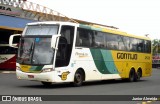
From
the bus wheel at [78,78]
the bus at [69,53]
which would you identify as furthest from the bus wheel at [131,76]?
the bus wheel at [78,78]

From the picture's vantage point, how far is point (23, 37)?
19.0 m

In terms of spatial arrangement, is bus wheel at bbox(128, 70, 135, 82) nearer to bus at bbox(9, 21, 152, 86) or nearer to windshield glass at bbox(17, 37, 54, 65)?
bus at bbox(9, 21, 152, 86)

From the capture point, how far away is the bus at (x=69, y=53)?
59.3 ft

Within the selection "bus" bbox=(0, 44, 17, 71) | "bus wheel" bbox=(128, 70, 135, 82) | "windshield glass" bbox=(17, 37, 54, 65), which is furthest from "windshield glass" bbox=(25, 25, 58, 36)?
"bus" bbox=(0, 44, 17, 71)

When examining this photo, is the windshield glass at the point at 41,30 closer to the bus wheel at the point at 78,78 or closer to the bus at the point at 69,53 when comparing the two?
the bus at the point at 69,53

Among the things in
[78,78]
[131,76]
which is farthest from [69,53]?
[131,76]

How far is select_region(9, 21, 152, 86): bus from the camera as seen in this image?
18.1m

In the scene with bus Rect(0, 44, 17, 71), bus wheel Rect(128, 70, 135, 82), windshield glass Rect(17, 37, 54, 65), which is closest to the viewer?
windshield glass Rect(17, 37, 54, 65)

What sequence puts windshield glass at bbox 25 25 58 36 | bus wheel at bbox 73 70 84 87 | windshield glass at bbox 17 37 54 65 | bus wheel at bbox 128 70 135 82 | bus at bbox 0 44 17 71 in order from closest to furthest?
windshield glass at bbox 17 37 54 65 < windshield glass at bbox 25 25 58 36 < bus wheel at bbox 73 70 84 87 < bus wheel at bbox 128 70 135 82 < bus at bbox 0 44 17 71

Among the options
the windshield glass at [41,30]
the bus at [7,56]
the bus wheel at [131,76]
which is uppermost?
the windshield glass at [41,30]

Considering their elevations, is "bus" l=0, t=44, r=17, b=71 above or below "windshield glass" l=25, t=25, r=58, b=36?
below

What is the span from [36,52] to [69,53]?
5.52 ft

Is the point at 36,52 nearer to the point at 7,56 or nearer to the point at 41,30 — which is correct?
the point at 41,30

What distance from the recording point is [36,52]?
59.9 ft
